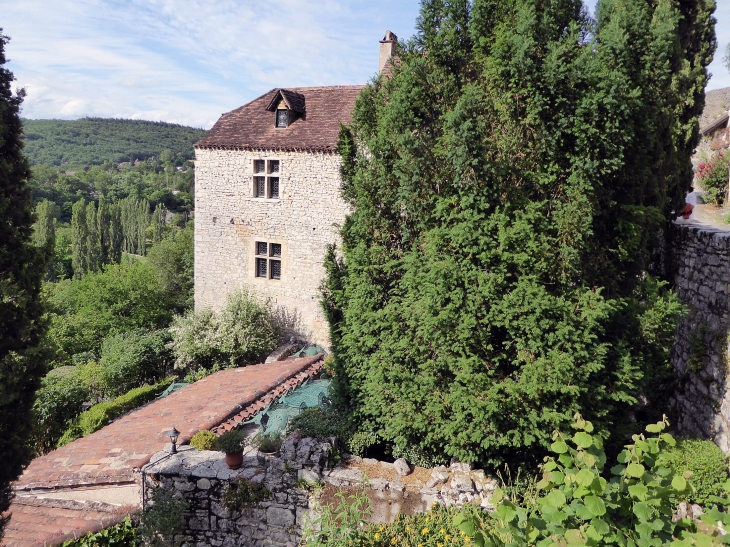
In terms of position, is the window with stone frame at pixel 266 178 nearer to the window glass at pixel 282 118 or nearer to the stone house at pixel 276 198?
the stone house at pixel 276 198

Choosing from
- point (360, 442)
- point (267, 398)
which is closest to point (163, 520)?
point (360, 442)

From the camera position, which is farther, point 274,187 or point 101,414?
point 274,187

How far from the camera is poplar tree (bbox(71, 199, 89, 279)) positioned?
42.7 metres

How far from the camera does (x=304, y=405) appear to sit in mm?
10484

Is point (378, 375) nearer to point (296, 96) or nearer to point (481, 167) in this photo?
point (481, 167)

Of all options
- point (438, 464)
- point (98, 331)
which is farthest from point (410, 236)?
point (98, 331)

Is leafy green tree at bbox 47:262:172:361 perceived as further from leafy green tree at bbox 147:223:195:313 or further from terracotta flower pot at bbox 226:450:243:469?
terracotta flower pot at bbox 226:450:243:469

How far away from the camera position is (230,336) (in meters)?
16.7

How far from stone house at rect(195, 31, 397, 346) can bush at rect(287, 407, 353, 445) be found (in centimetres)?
772

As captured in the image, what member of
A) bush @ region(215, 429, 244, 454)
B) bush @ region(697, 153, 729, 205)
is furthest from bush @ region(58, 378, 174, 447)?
bush @ region(697, 153, 729, 205)

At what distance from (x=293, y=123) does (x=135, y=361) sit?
9.73m

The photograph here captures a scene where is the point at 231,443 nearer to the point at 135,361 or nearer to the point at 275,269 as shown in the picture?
the point at 275,269

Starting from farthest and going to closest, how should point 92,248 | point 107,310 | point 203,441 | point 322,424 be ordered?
point 92,248 → point 107,310 → point 203,441 → point 322,424

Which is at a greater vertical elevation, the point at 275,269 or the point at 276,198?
the point at 276,198
